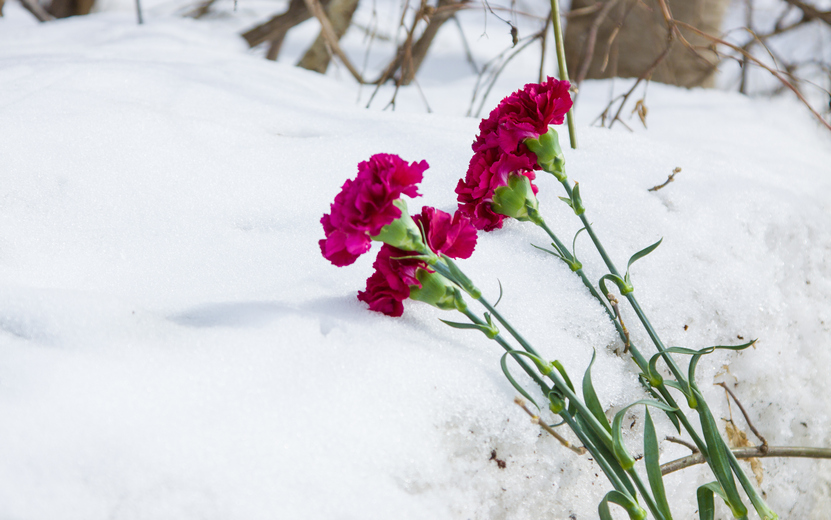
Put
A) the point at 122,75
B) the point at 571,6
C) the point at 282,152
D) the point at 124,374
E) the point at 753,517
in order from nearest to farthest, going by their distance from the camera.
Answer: the point at 124,374
the point at 753,517
the point at 282,152
the point at 122,75
the point at 571,6

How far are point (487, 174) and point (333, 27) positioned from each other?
191 cm

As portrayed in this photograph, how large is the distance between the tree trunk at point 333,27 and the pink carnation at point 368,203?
1964 mm

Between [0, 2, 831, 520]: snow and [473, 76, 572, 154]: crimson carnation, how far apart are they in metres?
0.17

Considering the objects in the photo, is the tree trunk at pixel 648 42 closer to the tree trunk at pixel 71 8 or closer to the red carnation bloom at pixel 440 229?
the red carnation bloom at pixel 440 229

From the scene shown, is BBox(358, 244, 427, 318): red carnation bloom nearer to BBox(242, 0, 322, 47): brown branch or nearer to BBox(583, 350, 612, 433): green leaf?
BBox(583, 350, 612, 433): green leaf

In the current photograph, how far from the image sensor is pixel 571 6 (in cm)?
225

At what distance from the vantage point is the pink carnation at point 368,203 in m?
0.54

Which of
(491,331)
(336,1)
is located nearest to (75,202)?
(491,331)

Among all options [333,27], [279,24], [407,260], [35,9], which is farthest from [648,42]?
[35,9]

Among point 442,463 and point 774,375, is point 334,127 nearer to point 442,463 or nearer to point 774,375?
point 442,463

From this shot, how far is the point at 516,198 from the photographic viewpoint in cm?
70

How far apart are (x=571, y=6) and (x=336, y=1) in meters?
0.98

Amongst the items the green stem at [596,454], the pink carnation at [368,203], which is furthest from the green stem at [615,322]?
the pink carnation at [368,203]

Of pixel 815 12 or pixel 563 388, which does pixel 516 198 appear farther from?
pixel 815 12
